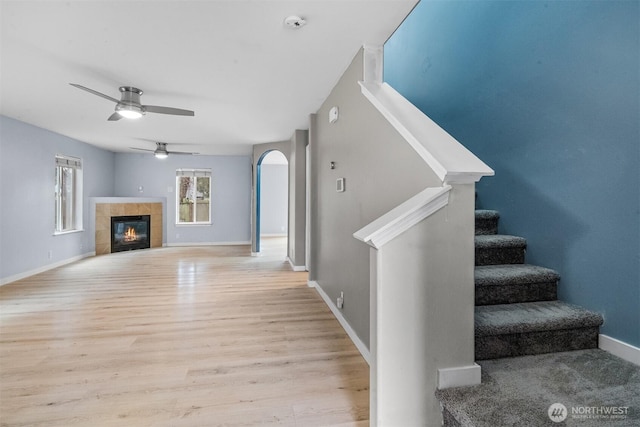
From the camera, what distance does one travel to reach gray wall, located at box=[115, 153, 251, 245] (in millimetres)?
7902

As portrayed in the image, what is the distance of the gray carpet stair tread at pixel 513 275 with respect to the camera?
72.3 inches

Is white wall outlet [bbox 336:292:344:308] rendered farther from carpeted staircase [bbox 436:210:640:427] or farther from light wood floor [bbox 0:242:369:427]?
carpeted staircase [bbox 436:210:640:427]

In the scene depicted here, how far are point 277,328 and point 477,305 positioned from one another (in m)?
1.82

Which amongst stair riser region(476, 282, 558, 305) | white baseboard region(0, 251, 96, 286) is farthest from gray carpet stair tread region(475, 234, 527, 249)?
white baseboard region(0, 251, 96, 286)

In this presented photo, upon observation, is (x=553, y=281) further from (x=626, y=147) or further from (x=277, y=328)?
(x=277, y=328)

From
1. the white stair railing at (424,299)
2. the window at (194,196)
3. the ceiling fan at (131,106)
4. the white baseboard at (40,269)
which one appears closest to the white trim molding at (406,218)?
the white stair railing at (424,299)

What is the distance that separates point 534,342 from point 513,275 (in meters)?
0.40

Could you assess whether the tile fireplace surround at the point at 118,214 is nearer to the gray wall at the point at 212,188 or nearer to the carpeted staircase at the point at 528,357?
the gray wall at the point at 212,188

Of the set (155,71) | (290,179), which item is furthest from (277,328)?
(290,179)

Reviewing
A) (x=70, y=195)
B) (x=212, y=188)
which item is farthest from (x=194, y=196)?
(x=70, y=195)

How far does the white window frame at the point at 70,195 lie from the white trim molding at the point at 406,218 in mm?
6576

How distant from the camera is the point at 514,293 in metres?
1.87

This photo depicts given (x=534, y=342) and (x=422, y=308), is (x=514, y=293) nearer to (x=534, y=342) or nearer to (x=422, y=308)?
(x=534, y=342)

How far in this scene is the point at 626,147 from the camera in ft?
5.18
